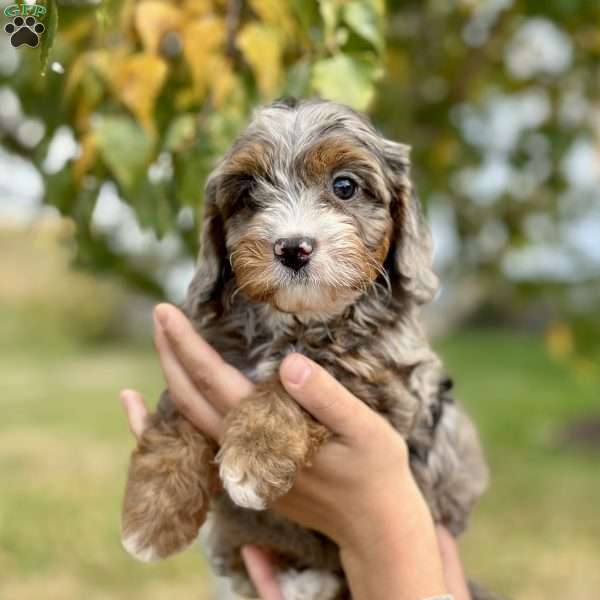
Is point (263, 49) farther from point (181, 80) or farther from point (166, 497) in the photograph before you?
point (166, 497)

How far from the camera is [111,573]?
7.80 m

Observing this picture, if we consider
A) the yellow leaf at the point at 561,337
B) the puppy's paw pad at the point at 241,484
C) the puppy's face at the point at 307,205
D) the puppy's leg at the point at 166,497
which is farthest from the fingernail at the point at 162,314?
the yellow leaf at the point at 561,337

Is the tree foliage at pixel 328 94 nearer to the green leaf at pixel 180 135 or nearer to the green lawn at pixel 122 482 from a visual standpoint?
the green leaf at pixel 180 135

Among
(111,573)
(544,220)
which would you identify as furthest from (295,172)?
(111,573)

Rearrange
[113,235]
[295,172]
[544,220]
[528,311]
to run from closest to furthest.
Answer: [295,172]
[113,235]
[544,220]
[528,311]

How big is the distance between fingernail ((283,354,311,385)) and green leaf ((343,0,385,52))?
1.08 m

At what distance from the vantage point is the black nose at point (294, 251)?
101 inches

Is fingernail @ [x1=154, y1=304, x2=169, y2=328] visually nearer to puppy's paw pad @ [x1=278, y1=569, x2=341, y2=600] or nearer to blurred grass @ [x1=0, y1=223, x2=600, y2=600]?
puppy's paw pad @ [x1=278, y1=569, x2=341, y2=600]

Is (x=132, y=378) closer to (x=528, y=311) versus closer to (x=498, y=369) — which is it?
(x=498, y=369)

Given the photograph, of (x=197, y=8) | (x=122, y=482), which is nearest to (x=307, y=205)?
(x=197, y=8)

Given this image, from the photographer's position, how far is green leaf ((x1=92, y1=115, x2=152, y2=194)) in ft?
9.65

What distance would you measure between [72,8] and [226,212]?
4.37 feet

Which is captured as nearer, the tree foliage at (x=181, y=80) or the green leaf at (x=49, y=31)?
the green leaf at (x=49, y=31)

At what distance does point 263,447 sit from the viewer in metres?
2.64
